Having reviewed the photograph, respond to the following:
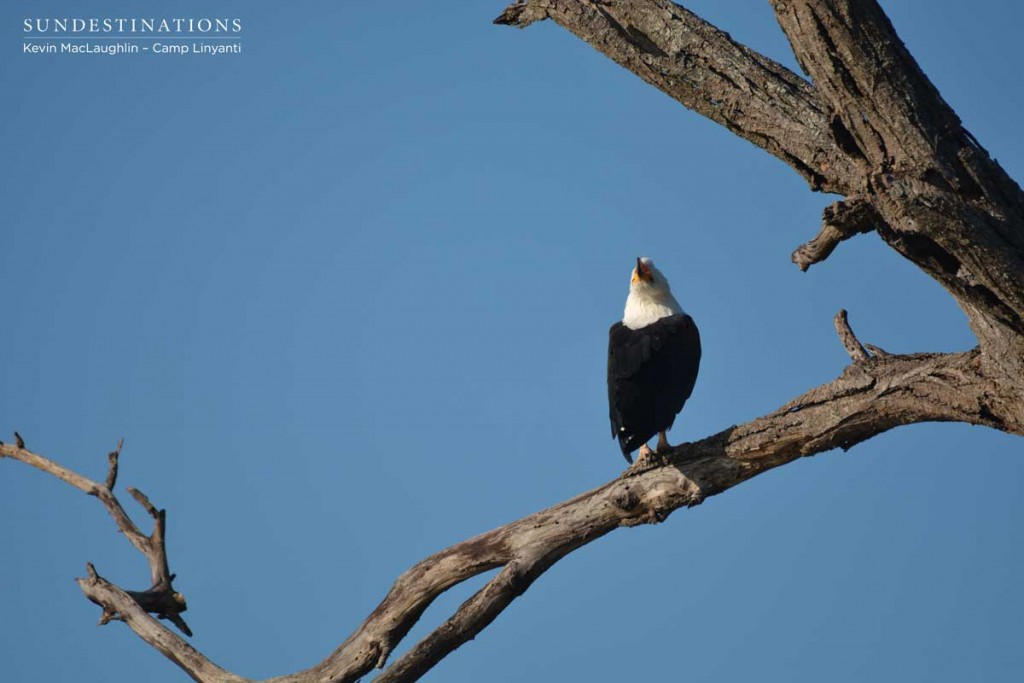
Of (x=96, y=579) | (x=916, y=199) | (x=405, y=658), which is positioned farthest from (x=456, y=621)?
(x=916, y=199)

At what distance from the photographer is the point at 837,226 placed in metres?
3.42

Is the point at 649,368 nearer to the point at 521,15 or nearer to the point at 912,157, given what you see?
the point at 521,15

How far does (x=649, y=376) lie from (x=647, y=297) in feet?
2.76

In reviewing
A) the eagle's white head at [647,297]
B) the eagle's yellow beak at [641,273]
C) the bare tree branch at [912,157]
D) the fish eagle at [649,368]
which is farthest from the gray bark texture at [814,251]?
the eagle's yellow beak at [641,273]

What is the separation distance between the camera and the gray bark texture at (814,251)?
3.23m

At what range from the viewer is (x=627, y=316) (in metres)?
6.17

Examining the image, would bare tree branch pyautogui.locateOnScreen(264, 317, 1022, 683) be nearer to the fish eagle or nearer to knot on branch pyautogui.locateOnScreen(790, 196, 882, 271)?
the fish eagle

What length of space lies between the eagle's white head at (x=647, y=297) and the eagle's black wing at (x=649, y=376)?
0.53 ft

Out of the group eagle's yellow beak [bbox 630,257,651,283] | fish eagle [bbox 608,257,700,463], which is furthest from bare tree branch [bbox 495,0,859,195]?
eagle's yellow beak [bbox 630,257,651,283]

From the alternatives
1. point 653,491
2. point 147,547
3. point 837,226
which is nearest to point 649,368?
point 653,491

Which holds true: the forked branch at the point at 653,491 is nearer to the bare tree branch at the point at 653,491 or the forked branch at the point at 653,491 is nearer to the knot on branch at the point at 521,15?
the bare tree branch at the point at 653,491

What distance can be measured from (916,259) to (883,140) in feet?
1.24

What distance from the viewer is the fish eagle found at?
17.3 ft

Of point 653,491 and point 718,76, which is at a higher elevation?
point 718,76
